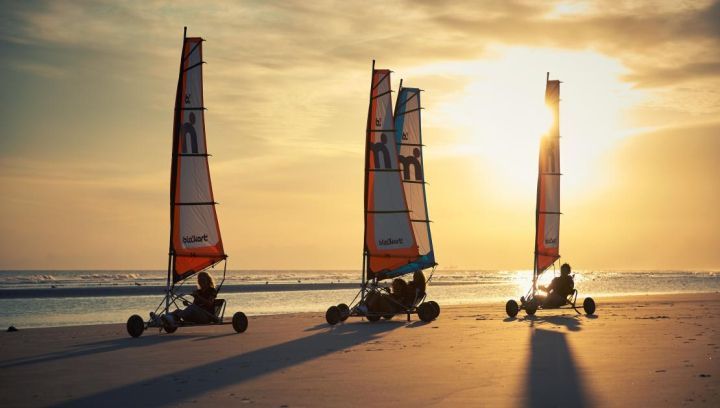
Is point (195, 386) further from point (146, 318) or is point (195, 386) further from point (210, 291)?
point (146, 318)

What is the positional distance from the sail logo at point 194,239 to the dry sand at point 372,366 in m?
2.47

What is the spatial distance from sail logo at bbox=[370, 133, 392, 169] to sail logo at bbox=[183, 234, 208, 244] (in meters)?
6.93

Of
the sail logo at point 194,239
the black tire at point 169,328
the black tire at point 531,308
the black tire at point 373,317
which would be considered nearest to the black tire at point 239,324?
the black tire at point 169,328

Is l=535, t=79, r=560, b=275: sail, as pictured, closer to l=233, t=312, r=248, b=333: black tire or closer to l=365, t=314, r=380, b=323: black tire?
l=365, t=314, r=380, b=323: black tire

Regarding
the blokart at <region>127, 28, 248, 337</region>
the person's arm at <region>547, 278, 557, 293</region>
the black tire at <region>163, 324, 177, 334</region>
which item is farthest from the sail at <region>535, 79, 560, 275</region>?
the black tire at <region>163, 324, 177, 334</region>

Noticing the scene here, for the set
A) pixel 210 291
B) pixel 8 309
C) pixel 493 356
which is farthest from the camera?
pixel 8 309

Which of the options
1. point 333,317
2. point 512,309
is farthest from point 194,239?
point 512,309

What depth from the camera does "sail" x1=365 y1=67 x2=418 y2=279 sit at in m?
28.9

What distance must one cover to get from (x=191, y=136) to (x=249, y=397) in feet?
45.3

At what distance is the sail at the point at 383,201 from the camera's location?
28875 mm

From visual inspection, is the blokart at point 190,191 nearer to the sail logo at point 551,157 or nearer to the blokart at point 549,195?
the blokart at point 549,195

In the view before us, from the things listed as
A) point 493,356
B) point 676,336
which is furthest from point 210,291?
point 676,336

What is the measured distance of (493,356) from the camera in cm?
1617

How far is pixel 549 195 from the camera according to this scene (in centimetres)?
3466
